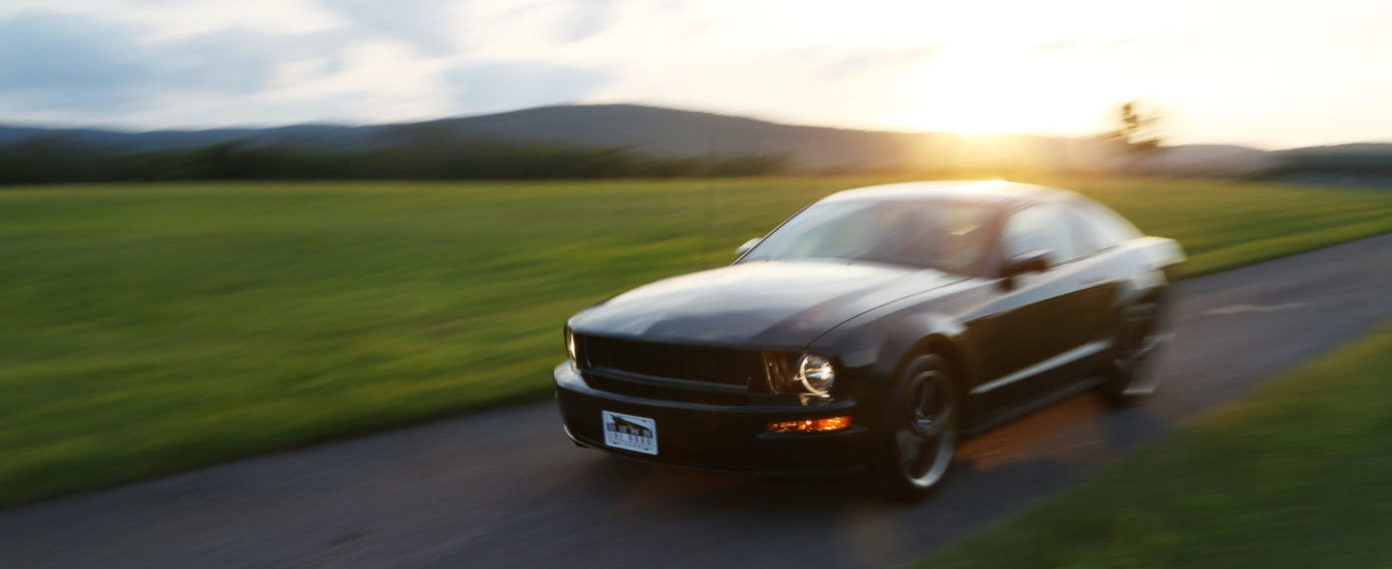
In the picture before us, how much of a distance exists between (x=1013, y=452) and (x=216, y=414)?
4714 mm

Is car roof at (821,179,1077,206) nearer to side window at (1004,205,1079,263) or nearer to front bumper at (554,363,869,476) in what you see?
side window at (1004,205,1079,263)

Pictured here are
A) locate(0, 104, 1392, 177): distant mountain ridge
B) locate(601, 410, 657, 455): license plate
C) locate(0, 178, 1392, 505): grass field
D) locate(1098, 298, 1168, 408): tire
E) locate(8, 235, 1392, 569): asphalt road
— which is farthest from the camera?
locate(0, 104, 1392, 177): distant mountain ridge

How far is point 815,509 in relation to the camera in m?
5.43

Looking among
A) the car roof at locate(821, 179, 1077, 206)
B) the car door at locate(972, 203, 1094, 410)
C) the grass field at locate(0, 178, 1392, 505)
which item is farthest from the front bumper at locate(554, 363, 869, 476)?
the grass field at locate(0, 178, 1392, 505)

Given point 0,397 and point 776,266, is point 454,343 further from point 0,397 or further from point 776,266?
point 776,266

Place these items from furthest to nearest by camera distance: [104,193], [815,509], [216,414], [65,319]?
1. [104,193]
2. [65,319]
3. [216,414]
4. [815,509]

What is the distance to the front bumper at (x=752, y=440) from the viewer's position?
513 cm

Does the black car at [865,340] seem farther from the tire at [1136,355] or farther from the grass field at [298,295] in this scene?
the grass field at [298,295]

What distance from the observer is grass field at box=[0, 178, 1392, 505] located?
7.46 meters

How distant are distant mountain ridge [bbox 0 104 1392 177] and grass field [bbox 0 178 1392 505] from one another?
8.73 meters

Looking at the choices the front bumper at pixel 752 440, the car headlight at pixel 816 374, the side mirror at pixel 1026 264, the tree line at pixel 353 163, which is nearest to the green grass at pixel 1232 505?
the front bumper at pixel 752 440

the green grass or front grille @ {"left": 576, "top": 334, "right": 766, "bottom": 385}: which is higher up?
front grille @ {"left": 576, "top": 334, "right": 766, "bottom": 385}

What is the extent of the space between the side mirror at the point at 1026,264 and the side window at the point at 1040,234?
142 mm

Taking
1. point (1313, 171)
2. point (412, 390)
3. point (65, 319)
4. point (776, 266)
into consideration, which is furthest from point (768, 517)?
point (1313, 171)
